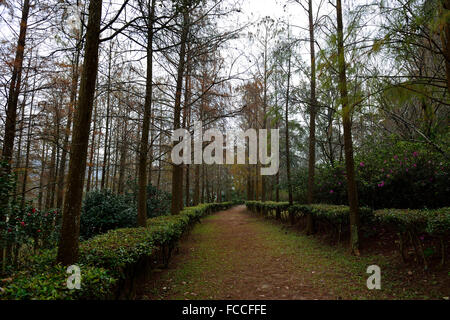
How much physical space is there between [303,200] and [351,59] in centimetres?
852

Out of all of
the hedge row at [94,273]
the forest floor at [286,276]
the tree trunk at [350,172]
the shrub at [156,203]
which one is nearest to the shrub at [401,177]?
the tree trunk at [350,172]

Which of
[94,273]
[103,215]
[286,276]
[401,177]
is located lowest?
[286,276]

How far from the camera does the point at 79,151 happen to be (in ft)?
9.76

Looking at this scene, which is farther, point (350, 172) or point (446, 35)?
point (350, 172)

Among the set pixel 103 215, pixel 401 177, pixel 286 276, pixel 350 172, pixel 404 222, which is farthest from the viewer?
pixel 103 215

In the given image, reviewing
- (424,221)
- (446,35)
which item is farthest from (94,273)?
(446,35)

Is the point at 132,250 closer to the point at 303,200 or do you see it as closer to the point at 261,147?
the point at 303,200

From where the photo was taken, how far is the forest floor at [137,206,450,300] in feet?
11.5

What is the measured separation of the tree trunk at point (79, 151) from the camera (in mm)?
2846

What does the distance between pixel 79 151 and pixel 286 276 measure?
400cm

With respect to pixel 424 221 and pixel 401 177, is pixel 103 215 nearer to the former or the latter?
pixel 424 221

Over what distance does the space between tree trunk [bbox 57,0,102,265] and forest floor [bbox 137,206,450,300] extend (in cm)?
138

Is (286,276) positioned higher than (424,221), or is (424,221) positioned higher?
(424,221)

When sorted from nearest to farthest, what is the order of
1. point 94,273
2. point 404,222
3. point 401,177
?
point 94,273
point 404,222
point 401,177
